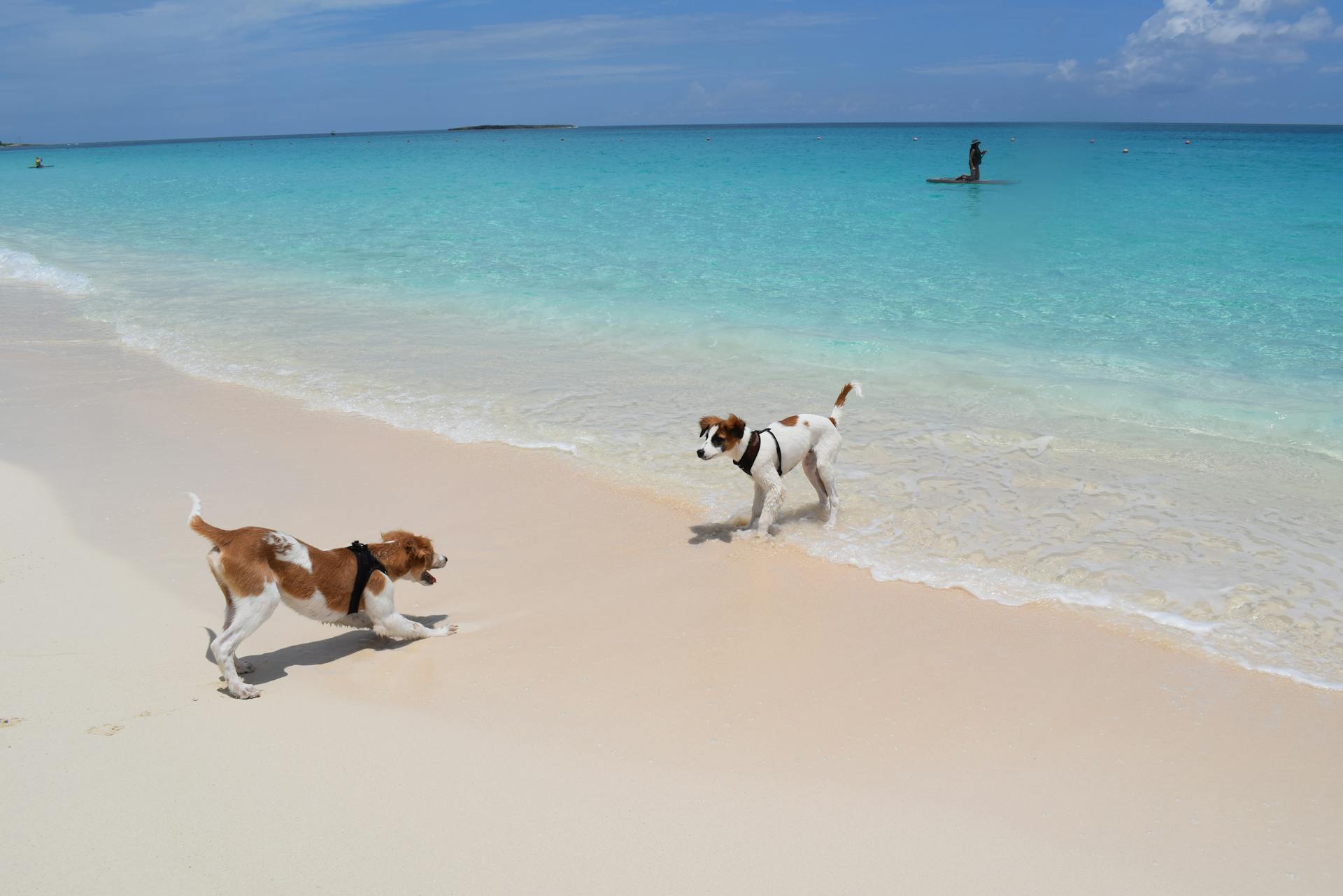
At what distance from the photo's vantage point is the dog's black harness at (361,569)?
5023 millimetres

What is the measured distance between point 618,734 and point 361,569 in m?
1.73

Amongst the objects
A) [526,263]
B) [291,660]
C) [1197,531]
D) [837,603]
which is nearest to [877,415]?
[1197,531]

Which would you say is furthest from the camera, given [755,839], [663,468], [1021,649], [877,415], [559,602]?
[877,415]

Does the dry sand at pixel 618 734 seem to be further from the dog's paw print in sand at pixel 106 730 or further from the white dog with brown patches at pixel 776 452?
the white dog with brown patches at pixel 776 452

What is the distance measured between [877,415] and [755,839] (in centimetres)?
680

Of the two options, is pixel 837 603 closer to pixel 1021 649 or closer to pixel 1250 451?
pixel 1021 649

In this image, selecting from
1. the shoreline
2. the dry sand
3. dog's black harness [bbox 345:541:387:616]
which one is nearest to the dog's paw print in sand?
the dry sand

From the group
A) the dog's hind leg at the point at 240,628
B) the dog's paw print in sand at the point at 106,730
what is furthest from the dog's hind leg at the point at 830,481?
the dog's paw print in sand at the point at 106,730

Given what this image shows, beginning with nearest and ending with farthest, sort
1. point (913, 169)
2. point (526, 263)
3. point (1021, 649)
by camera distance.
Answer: point (1021, 649), point (526, 263), point (913, 169)

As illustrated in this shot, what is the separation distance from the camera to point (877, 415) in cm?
995

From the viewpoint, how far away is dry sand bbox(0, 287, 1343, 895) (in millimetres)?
3586

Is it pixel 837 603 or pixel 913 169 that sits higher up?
pixel 913 169

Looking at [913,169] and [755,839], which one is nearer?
[755,839]

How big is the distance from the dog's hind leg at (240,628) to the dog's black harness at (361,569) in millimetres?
388
